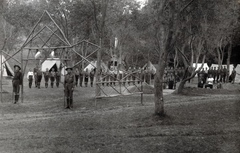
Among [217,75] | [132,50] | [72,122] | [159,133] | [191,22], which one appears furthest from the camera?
[132,50]

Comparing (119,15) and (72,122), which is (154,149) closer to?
(72,122)

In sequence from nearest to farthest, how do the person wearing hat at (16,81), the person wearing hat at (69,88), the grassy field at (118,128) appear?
the grassy field at (118,128), the person wearing hat at (69,88), the person wearing hat at (16,81)

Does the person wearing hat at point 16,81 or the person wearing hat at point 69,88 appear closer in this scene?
the person wearing hat at point 69,88

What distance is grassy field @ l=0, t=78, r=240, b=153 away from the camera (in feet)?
29.9

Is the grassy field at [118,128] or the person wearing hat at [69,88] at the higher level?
the person wearing hat at [69,88]

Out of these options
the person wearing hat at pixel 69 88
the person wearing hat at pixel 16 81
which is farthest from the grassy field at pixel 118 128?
the person wearing hat at pixel 16 81

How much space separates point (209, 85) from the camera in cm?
2786

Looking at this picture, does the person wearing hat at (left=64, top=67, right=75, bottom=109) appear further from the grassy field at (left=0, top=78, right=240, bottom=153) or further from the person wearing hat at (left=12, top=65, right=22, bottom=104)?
the person wearing hat at (left=12, top=65, right=22, bottom=104)

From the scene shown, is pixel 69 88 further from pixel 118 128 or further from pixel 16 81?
pixel 118 128

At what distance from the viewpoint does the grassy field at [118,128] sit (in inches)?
358

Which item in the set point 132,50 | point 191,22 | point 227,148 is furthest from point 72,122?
point 132,50

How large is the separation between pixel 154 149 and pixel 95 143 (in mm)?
1755

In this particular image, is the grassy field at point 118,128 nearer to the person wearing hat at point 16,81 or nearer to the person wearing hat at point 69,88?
the person wearing hat at point 69,88

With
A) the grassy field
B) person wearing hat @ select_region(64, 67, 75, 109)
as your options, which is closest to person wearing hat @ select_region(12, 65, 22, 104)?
the grassy field
